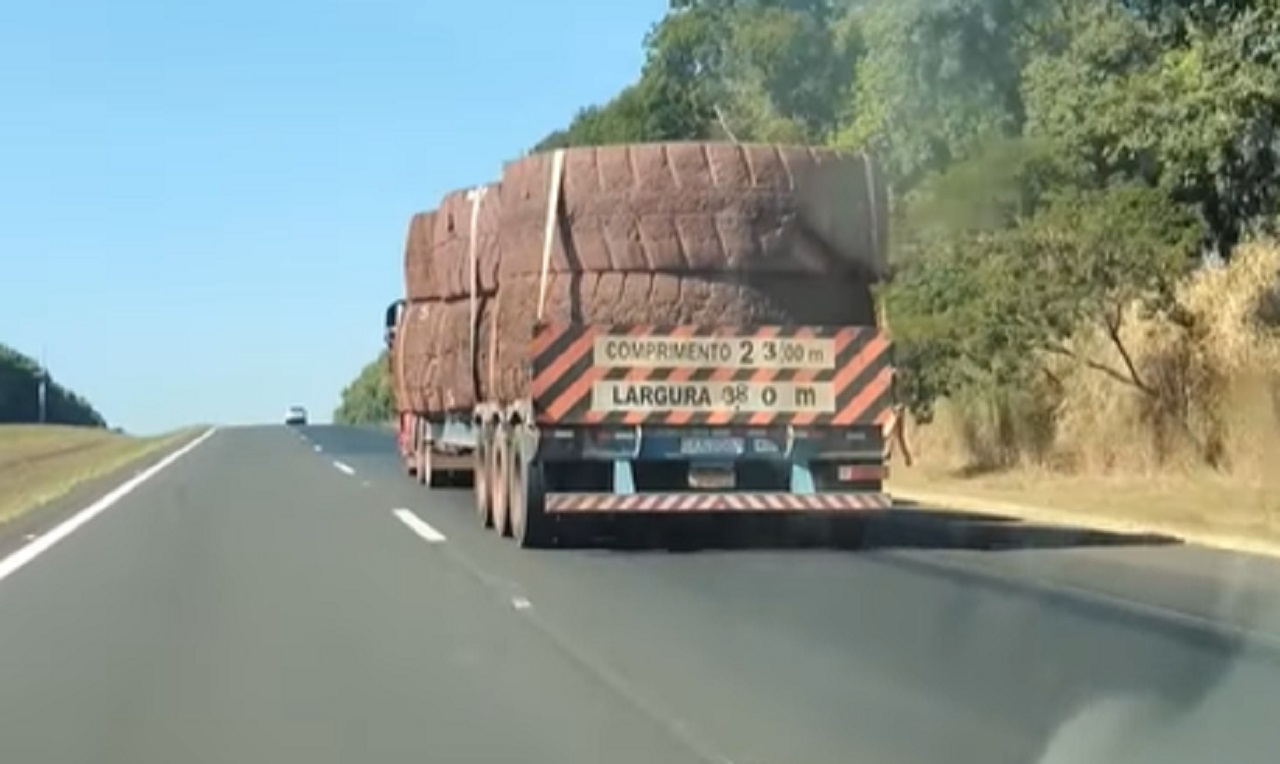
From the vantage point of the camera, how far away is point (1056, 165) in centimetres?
3788

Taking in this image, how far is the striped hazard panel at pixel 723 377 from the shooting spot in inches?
782

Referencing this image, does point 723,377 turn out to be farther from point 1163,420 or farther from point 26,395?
point 26,395

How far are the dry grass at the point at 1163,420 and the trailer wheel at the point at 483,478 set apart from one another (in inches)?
270

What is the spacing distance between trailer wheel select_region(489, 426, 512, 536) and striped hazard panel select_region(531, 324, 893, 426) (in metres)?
1.94

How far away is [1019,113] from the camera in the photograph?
46469mm

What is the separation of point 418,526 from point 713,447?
19.8 feet

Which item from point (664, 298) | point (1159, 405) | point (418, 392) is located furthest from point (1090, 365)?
point (664, 298)

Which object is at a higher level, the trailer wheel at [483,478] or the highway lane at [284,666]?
the trailer wheel at [483,478]

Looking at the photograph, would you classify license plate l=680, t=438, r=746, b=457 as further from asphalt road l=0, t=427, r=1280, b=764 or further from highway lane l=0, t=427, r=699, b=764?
highway lane l=0, t=427, r=699, b=764

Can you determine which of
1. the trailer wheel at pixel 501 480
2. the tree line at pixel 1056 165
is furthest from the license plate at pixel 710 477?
the tree line at pixel 1056 165

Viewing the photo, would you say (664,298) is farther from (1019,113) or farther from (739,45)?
(739,45)

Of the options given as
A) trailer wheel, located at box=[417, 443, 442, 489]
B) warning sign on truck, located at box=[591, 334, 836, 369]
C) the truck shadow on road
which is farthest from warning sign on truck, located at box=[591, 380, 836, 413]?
trailer wheel, located at box=[417, 443, 442, 489]

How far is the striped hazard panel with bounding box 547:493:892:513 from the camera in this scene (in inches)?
786

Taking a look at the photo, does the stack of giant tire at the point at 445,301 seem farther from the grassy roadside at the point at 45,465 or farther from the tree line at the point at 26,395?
the tree line at the point at 26,395
